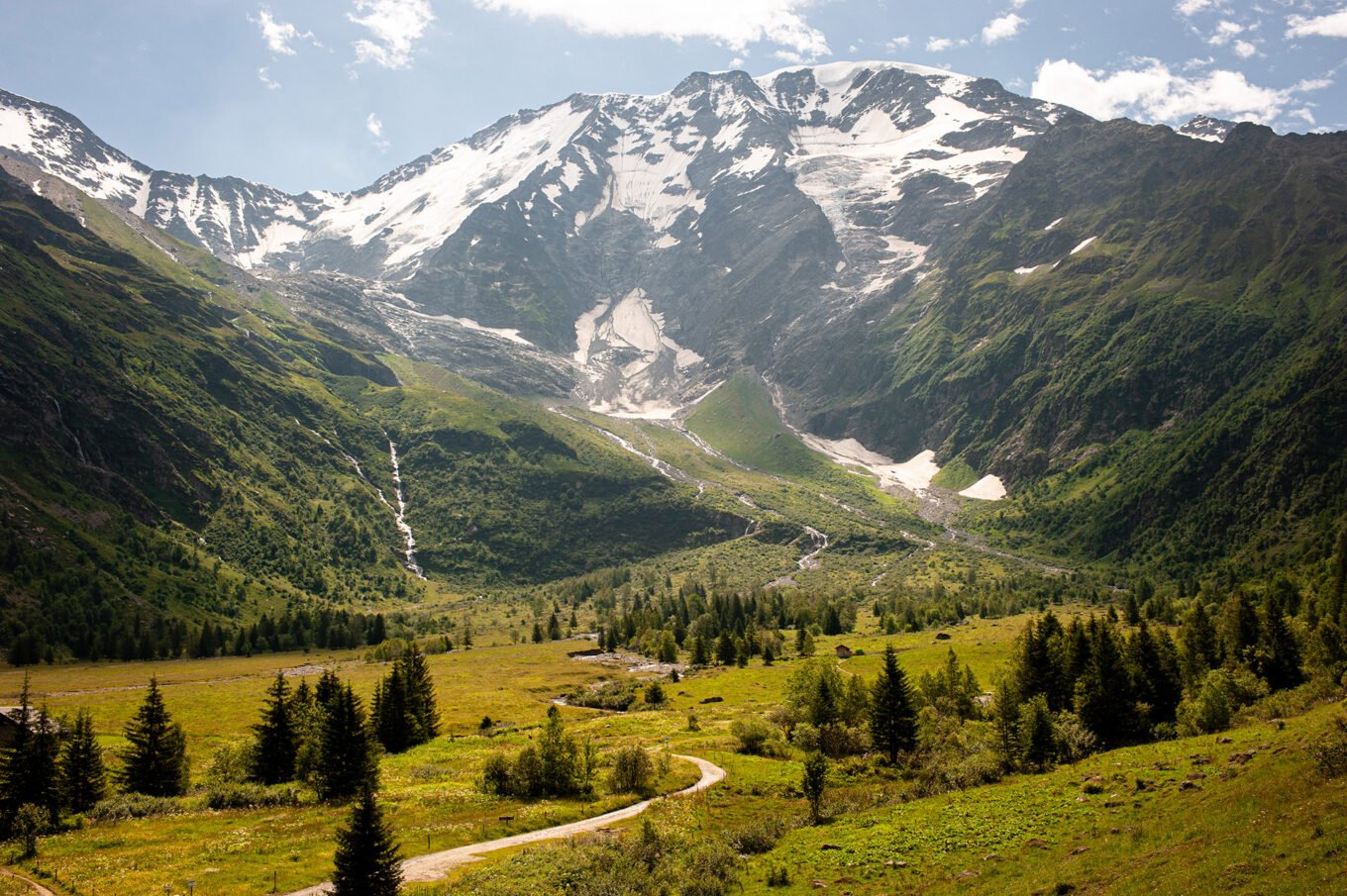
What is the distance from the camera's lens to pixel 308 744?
240ft

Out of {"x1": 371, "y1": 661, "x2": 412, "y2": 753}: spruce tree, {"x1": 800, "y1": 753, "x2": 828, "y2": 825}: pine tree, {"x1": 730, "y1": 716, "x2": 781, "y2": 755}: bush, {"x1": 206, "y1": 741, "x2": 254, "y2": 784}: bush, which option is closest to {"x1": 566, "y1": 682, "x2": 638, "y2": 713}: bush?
{"x1": 730, "y1": 716, "x2": 781, "y2": 755}: bush

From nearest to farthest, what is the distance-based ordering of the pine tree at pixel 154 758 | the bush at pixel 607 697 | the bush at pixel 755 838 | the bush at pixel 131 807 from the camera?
the bush at pixel 755 838, the bush at pixel 131 807, the pine tree at pixel 154 758, the bush at pixel 607 697

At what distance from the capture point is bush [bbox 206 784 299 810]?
64.2 m

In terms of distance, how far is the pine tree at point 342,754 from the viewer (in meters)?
67.2

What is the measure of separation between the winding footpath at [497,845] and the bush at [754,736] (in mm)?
13467

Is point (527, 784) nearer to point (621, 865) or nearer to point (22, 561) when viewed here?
point (621, 865)

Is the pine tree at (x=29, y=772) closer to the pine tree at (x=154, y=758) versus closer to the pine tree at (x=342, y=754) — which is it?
the pine tree at (x=154, y=758)

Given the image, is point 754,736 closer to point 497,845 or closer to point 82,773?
point 497,845

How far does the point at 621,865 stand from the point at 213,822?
107 feet

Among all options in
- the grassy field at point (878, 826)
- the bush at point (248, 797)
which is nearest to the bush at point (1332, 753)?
the grassy field at point (878, 826)

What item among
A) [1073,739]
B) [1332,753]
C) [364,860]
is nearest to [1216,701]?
[1073,739]

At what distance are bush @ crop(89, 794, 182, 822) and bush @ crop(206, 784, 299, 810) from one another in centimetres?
254

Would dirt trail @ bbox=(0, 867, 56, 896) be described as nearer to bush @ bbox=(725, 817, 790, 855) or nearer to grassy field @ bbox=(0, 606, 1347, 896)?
grassy field @ bbox=(0, 606, 1347, 896)

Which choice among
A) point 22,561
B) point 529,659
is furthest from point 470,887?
point 22,561
